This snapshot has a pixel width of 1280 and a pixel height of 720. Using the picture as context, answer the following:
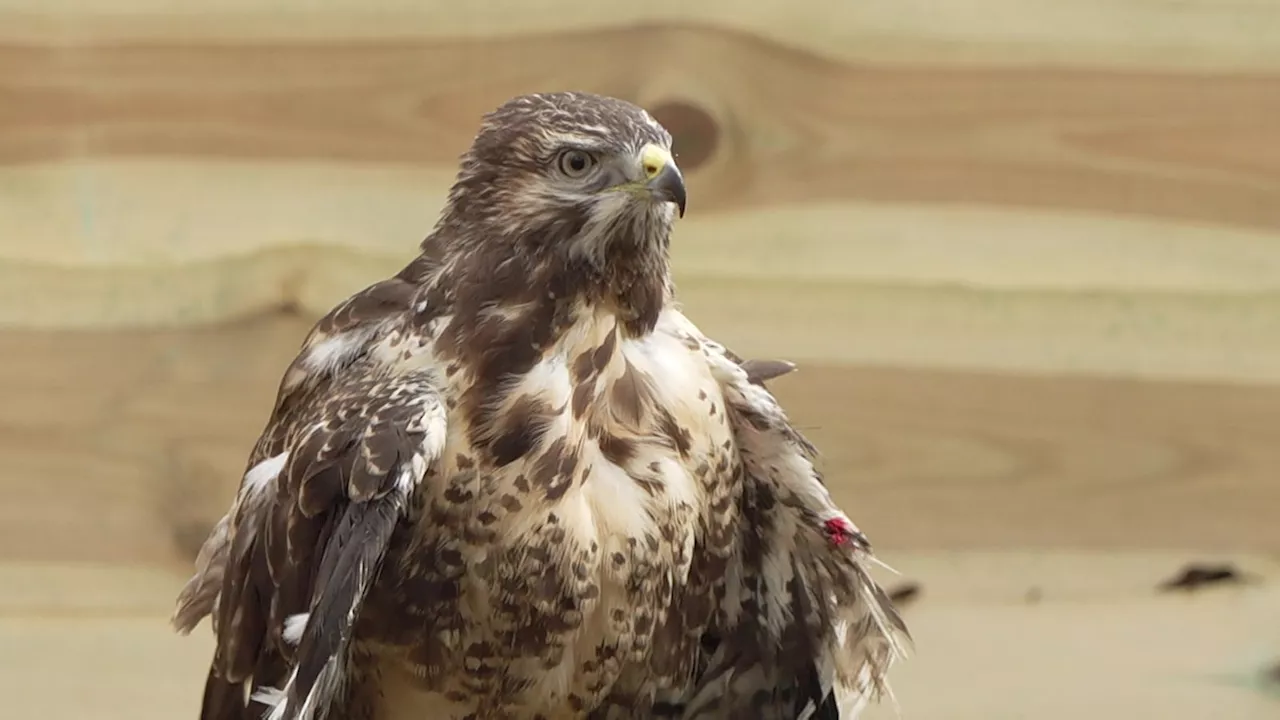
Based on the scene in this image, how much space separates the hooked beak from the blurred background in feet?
1.41

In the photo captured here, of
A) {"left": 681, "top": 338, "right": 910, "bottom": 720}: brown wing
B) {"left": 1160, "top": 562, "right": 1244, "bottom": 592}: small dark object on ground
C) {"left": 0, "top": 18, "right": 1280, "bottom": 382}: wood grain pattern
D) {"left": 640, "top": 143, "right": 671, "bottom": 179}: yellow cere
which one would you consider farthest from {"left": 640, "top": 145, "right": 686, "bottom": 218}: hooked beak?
{"left": 1160, "top": 562, "right": 1244, "bottom": 592}: small dark object on ground

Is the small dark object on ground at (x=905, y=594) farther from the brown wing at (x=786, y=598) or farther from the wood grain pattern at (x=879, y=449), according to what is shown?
the brown wing at (x=786, y=598)

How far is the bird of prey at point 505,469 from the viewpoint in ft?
2.64

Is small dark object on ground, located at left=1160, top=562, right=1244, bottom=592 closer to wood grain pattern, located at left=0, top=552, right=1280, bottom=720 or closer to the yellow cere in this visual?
wood grain pattern, located at left=0, top=552, right=1280, bottom=720

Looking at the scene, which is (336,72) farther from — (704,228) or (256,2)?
(704,228)

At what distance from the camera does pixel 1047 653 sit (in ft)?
4.30

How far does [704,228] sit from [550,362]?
1.49 ft

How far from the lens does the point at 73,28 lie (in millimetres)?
1255

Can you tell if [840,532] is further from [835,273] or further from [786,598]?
[835,273]

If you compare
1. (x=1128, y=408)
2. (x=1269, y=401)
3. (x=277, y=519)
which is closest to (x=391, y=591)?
(x=277, y=519)

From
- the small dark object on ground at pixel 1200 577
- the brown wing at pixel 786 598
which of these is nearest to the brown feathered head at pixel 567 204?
the brown wing at pixel 786 598

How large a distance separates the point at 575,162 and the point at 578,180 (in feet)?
0.04

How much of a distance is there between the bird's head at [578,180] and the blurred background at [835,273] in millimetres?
404

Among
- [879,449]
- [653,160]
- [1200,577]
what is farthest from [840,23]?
[1200,577]
